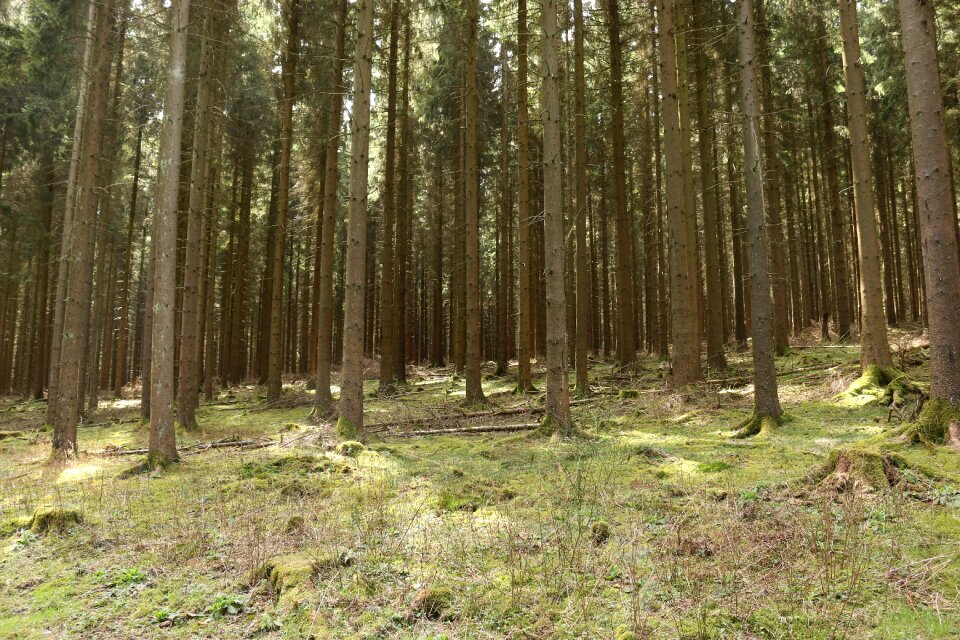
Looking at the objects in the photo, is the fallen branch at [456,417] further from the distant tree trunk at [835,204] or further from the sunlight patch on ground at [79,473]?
the distant tree trunk at [835,204]

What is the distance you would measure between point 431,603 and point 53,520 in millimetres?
4722

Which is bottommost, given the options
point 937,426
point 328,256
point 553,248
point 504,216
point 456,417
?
point 456,417

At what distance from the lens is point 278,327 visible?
16719mm

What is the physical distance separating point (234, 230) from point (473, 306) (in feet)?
45.4

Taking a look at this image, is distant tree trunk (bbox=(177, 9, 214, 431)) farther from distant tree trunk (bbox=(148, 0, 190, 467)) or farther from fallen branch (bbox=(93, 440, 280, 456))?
distant tree trunk (bbox=(148, 0, 190, 467))

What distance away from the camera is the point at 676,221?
A: 1298cm

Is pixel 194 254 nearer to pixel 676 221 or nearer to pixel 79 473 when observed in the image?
pixel 79 473

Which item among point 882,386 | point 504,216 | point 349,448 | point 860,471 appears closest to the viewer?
point 860,471

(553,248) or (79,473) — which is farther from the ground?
(553,248)

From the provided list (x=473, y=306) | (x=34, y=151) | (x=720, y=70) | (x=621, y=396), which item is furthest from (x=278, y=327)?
(x=720, y=70)

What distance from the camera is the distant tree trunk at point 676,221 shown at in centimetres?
1296

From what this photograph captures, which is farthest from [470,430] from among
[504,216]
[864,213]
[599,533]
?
[504,216]

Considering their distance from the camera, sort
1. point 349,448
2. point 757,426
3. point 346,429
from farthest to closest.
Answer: point 346,429 → point 349,448 → point 757,426

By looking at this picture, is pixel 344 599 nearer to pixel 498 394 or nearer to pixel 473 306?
pixel 473 306
